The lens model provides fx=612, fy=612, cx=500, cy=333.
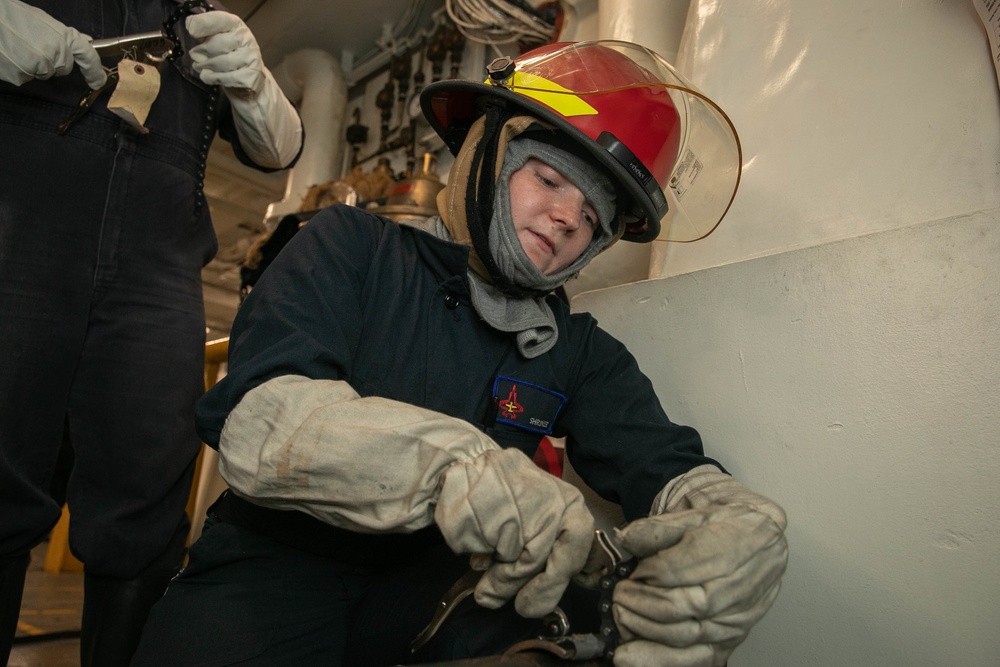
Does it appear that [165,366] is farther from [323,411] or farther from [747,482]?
[747,482]

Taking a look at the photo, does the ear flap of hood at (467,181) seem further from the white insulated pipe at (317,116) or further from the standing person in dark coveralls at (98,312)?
the white insulated pipe at (317,116)

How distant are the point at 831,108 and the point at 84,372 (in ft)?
4.48

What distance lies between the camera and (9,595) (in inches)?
38.7

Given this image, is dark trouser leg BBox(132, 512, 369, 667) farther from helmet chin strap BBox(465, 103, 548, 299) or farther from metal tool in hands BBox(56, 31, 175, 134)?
metal tool in hands BBox(56, 31, 175, 134)

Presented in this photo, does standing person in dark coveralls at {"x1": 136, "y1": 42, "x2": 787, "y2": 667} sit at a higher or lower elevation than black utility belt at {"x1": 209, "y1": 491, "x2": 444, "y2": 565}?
higher

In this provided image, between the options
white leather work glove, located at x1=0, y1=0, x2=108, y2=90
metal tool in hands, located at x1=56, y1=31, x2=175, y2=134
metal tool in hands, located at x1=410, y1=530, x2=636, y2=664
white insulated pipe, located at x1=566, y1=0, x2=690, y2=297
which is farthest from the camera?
white insulated pipe, located at x1=566, y1=0, x2=690, y2=297

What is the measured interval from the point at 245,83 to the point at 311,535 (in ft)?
2.99

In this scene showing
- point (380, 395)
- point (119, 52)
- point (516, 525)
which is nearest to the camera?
point (516, 525)

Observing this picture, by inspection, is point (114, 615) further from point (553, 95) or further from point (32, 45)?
point (553, 95)

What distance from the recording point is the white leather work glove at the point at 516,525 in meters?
0.59

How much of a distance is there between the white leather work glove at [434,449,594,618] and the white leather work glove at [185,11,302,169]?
101 cm

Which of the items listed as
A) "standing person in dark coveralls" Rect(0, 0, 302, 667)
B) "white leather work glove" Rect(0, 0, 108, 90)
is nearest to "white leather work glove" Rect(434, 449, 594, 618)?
"standing person in dark coveralls" Rect(0, 0, 302, 667)

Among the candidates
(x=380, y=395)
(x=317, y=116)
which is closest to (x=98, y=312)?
(x=380, y=395)

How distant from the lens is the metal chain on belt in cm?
118
